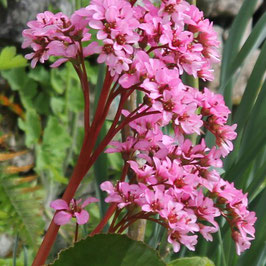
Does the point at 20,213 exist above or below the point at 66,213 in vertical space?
below

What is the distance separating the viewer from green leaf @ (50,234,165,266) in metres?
0.78

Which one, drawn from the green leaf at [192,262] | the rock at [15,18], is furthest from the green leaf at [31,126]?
the green leaf at [192,262]

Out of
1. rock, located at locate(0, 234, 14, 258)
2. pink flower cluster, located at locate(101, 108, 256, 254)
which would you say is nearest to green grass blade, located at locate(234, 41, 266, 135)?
pink flower cluster, located at locate(101, 108, 256, 254)

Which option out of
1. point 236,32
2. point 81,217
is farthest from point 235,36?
point 81,217

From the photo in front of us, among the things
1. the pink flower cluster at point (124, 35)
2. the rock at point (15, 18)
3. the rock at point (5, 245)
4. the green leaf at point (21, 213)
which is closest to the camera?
the pink flower cluster at point (124, 35)

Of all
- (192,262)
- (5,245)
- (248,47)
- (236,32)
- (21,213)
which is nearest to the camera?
(192,262)

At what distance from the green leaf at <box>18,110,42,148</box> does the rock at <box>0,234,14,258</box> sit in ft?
1.11

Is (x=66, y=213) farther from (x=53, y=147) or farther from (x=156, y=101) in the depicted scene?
(x=53, y=147)

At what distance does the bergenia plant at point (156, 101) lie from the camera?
29.9 inches

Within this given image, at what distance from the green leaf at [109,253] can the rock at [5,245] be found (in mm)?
1474

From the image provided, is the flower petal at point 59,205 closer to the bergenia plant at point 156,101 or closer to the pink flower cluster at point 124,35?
the bergenia plant at point 156,101

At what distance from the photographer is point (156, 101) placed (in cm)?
76

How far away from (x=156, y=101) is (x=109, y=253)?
20 cm

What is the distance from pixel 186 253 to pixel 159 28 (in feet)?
1.77
